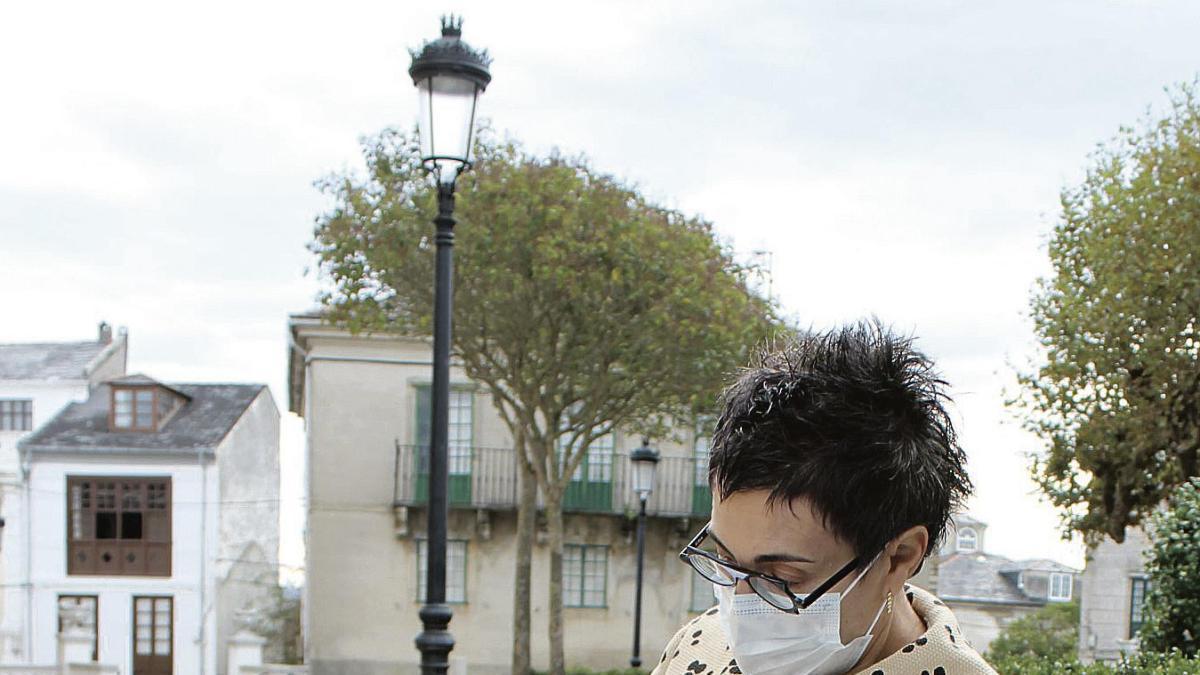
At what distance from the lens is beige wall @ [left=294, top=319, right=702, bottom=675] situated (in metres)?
25.6

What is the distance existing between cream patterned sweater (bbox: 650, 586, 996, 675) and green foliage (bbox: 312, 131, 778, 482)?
1478 cm

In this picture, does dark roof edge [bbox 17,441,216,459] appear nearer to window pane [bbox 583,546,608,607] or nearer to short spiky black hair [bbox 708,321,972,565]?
window pane [bbox 583,546,608,607]

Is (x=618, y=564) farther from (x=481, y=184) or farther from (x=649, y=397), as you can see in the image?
(x=481, y=184)

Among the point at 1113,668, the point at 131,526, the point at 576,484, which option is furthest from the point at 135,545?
the point at 1113,668

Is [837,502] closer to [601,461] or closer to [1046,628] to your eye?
[601,461]

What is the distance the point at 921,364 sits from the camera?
6.44ft

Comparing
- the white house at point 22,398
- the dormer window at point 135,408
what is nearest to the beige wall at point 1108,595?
the dormer window at point 135,408

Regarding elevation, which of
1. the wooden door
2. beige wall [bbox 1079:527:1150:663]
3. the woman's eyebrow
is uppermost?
the woman's eyebrow

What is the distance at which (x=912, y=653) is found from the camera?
194 centimetres

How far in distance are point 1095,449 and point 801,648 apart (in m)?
13.7

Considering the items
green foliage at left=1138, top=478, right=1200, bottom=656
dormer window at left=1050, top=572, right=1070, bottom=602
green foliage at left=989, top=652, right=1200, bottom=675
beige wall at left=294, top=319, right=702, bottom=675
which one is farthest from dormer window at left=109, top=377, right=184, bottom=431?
dormer window at left=1050, top=572, right=1070, bottom=602

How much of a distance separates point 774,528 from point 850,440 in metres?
0.17

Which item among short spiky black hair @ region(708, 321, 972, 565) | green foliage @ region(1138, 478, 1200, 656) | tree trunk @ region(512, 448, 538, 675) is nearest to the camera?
short spiky black hair @ region(708, 321, 972, 565)

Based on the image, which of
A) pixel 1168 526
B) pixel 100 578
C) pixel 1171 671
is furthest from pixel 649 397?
pixel 100 578
